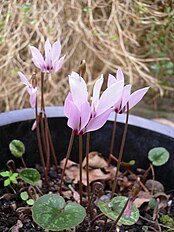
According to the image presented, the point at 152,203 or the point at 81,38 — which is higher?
the point at 81,38

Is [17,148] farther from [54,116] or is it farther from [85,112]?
[85,112]

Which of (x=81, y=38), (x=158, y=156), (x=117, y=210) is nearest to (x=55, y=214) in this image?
(x=117, y=210)

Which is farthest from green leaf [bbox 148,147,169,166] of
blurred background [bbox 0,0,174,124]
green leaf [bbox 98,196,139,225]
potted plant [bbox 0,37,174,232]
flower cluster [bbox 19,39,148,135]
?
blurred background [bbox 0,0,174,124]

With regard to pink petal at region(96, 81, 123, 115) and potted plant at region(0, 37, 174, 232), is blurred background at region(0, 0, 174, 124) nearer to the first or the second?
potted plant at region(0, 37, 174, 232)

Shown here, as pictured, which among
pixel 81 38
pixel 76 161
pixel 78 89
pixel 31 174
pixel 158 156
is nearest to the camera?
pixel 78 89

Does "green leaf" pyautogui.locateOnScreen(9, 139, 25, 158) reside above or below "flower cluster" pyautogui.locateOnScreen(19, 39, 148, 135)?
below

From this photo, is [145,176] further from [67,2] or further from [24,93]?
[24,93]
